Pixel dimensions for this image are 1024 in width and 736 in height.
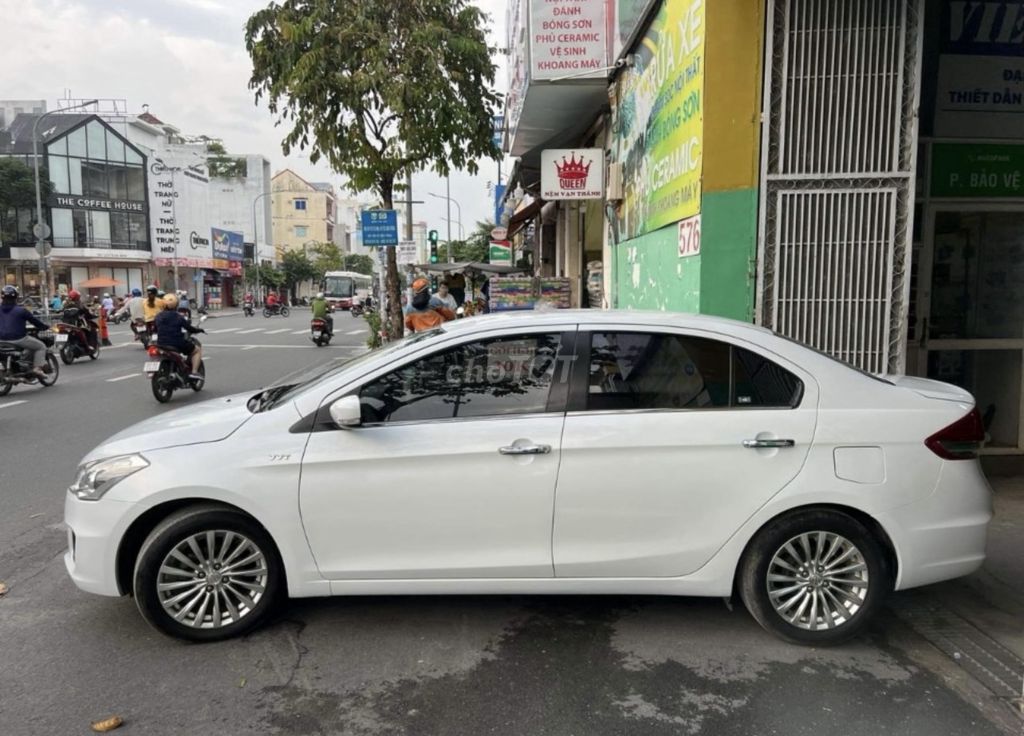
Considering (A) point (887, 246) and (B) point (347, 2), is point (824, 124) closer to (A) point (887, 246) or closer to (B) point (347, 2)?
(A) point (887, 246)

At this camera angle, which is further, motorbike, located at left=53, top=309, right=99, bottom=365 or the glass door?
motorbike, located at left=53, top=309, right=99, bottom=365

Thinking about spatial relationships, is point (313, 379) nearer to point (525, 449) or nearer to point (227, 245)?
point (525, 449)

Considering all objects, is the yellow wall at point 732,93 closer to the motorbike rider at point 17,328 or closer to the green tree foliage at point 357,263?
the motorbike rider at point 17,328

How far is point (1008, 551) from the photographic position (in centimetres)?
505

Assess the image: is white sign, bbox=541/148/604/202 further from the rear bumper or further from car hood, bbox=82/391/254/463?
the rear bumper

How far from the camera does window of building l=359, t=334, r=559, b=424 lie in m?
3.77

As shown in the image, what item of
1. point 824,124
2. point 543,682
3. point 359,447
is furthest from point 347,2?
point 543,682

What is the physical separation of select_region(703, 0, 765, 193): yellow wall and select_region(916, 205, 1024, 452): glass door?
1962 millimetres

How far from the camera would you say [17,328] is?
12531 millimetres

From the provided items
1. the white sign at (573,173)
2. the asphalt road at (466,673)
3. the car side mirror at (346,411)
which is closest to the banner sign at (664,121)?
the white sign at (573,173)

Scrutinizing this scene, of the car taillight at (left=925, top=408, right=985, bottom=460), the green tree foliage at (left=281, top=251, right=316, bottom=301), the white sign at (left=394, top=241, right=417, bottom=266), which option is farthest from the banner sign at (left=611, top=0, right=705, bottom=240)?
the green tree foliage at (left=281, top=251, right=316, bottom=301)

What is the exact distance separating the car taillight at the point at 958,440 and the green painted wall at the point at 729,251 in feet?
9.11

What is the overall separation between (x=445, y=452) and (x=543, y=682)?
1094 millimetres

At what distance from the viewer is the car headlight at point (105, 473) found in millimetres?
3699
